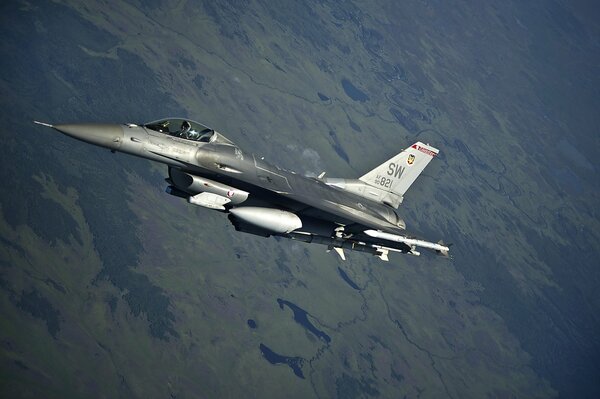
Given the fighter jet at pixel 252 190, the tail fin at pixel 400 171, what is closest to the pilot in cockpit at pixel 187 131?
the fighter jet at pixel 252 190

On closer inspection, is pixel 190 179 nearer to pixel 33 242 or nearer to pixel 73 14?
pixel 33 242

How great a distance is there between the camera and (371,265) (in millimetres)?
146625

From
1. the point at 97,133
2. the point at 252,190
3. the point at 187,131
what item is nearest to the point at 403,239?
the point at 252,190

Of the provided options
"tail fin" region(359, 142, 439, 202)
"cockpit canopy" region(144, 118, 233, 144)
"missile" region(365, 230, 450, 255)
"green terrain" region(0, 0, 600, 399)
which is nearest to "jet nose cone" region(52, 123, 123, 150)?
"cockpit canopy" region(144, 118, 233, 144)

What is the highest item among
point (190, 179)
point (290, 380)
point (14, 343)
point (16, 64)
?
point (190, 179)

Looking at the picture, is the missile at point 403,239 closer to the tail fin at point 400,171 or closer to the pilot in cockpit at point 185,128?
the tail fin at point 400,171

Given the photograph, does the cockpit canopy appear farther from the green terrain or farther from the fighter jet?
the green terrain

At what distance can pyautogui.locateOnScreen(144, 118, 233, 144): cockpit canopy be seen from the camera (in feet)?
65.8

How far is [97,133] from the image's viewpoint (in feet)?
59.5

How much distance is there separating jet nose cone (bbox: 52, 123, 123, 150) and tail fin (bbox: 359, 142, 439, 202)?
12504 mm

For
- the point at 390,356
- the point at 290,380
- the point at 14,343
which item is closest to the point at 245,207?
the point at 14,343

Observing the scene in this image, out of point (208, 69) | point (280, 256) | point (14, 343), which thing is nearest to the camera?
point (14, 343)

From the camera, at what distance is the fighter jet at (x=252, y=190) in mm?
19344

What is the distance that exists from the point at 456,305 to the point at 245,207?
136 m
